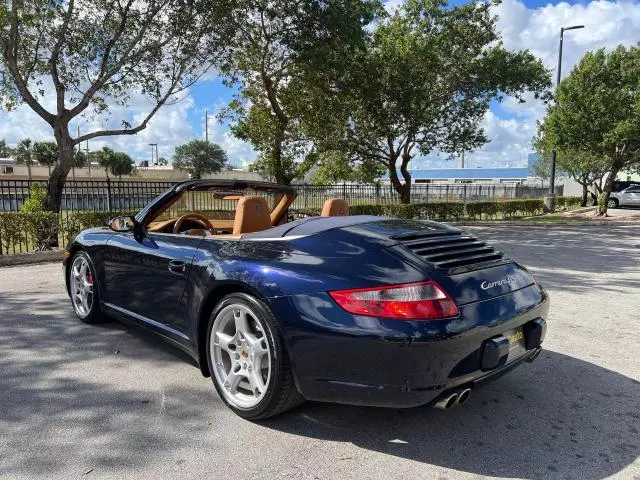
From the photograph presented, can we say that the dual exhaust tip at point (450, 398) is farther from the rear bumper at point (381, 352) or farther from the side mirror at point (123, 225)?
the side mirror at point (123, 225)

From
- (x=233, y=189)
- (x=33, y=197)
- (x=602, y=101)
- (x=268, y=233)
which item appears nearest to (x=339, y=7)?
(x=33, y=197)

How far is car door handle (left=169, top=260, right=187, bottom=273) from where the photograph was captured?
3.41m

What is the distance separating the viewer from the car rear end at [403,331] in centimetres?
245

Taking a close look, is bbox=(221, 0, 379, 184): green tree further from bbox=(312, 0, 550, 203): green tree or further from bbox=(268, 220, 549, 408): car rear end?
bbox=(268, 220, 549, 408): car rear end

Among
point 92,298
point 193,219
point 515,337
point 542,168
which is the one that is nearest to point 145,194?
point 92,298

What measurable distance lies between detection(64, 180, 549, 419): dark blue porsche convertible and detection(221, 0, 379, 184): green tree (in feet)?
33.6

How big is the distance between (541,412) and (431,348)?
4.14 feet

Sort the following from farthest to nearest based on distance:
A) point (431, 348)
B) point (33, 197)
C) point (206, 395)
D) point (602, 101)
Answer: point (602, 101) → point (33, 197) → point (206, 395) → point (431, 348)

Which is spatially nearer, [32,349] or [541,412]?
[541,412]

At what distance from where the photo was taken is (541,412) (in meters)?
3.16

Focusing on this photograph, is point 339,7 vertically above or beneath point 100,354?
above

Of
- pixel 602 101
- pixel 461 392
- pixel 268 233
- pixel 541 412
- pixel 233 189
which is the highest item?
pixel 602 101

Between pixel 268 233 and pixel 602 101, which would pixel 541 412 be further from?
pixel 602 101

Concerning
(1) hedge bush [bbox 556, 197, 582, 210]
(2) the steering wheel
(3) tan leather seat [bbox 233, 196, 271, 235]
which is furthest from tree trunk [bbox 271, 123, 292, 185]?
(1) hedge bush [bbox 556, 197, 582, 210]
